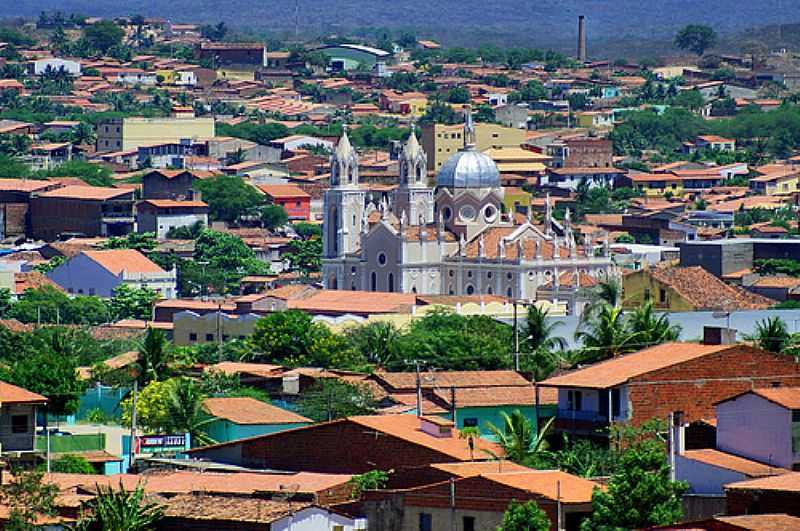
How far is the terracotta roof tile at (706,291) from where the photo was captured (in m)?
62.6

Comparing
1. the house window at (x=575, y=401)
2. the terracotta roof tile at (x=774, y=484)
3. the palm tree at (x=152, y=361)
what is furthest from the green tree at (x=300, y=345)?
the terracotta roof tile at (x=774, y=484)

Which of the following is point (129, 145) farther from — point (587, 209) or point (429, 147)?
point (587, 209)

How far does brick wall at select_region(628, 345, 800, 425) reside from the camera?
33.8 m

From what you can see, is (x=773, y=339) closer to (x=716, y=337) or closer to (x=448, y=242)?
(x=716, y=337)

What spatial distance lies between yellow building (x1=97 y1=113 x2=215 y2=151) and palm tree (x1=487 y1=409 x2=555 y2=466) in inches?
3564

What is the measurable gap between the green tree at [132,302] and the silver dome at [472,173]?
8.74 meters

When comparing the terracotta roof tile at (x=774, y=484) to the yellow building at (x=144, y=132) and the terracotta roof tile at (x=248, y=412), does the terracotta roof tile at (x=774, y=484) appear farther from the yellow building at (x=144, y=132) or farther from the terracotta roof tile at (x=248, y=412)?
the yellow building at (x=144, y=132)

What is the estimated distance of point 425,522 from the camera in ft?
94.4

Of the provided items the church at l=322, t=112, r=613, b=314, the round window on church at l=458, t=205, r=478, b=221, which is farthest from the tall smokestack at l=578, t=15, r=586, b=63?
the round window on church at l=458, t=205, r=478, b=221

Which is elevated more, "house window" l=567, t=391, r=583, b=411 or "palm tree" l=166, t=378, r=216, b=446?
"house window" l=567, t=391, r=583, b=411

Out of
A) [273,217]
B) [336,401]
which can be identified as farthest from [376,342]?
[273,217]

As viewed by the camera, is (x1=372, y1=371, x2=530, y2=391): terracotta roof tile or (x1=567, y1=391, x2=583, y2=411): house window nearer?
(x1=567, y1=391, x2=583, y2=411): house window

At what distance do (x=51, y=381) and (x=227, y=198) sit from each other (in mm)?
63191

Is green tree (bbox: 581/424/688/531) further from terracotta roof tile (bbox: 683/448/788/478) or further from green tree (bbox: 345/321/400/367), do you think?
green tree (bbox: 345/321/400/367)
